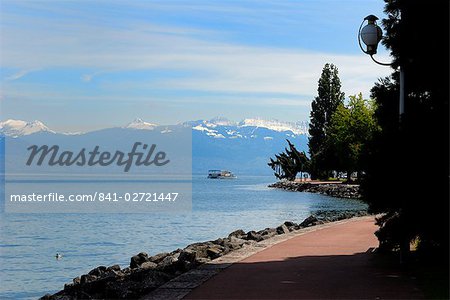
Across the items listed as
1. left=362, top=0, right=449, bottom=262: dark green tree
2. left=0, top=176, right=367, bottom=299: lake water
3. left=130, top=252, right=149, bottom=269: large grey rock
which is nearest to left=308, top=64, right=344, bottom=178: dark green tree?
left=0, top=176, right=367, bottom=299: lake water

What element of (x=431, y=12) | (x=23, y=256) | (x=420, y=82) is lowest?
(x=23, y=256)

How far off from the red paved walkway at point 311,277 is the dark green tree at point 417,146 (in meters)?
A: 0.99

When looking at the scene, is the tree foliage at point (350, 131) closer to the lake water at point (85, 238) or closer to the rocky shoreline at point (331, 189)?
the rocky shoreline at point (331, 189)

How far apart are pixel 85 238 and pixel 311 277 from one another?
85.9 feet

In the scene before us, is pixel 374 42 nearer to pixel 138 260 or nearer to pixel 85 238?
pixel 138 260

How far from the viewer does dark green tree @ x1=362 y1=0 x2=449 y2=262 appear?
11945mm

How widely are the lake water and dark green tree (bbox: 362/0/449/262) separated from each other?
11.7 m

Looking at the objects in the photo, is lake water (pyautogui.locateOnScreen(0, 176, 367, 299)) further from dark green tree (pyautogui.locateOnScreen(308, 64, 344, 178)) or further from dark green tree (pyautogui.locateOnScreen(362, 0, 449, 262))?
dark green tree (pyautogui.locateOnScreen(308, 64, 344, 178))

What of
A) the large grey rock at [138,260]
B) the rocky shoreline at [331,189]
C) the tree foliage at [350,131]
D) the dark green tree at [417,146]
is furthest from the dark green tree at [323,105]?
the dark green tree at [417,146]

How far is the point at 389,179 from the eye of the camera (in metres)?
12.5

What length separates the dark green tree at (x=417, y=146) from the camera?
1195 cm

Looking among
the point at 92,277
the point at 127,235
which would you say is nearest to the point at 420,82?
the point at 92,277

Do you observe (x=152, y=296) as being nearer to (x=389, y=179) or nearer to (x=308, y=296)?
(x=308, y=296)

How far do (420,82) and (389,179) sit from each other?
7.41ft
